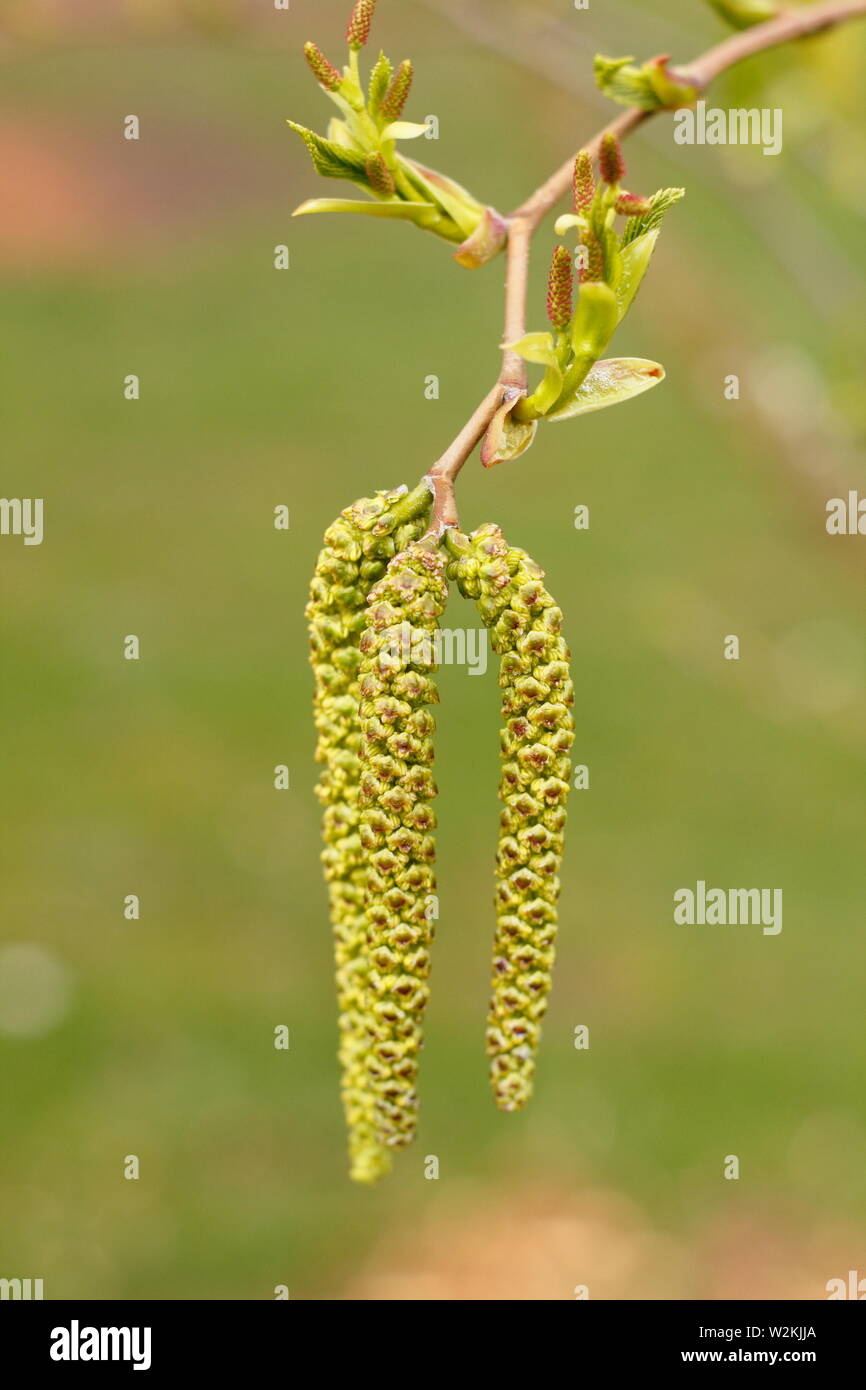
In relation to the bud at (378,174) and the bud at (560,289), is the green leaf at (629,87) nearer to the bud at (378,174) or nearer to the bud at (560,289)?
the bud at (378,174)

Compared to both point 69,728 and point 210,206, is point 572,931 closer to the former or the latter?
point 69,728

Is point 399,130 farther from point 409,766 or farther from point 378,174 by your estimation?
point 409,766

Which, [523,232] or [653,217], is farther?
[523,232]

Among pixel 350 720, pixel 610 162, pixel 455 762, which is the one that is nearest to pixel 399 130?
pixel 610 162

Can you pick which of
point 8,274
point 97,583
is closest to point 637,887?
point 97,583

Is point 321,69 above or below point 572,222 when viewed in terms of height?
above
